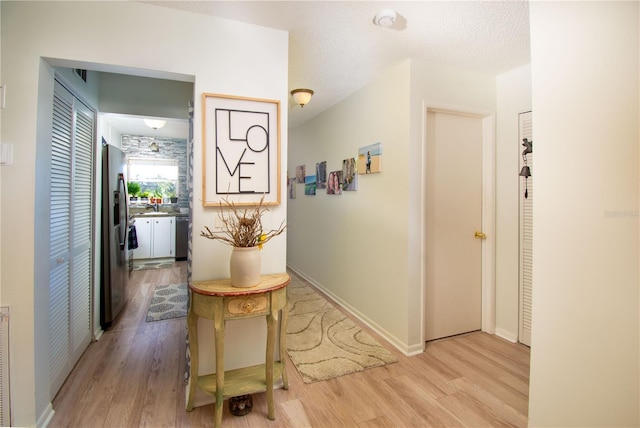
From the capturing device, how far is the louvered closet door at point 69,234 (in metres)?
1.92

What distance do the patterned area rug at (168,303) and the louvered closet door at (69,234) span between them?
29.6 inches

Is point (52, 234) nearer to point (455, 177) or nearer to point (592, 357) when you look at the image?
point (592, 357)

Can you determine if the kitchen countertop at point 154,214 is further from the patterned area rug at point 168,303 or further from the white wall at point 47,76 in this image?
the white wall at point 47,76

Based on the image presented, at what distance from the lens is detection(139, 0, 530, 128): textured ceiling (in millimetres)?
1798

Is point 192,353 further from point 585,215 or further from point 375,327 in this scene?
point 585,215

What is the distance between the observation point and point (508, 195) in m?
2.79

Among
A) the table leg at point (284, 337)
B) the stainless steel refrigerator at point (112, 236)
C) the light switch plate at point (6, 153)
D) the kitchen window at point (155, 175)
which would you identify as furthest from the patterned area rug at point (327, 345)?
the kitchen window at point (155, 175)

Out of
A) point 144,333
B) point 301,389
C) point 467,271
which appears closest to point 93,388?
point 144,333

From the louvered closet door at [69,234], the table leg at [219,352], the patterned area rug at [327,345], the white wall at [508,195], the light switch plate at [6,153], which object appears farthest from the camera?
the white wall at [508,195]

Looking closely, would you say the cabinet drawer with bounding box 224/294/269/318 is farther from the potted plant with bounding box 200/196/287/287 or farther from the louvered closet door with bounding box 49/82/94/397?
the louvered closet door with bounding box 49/82/94/397

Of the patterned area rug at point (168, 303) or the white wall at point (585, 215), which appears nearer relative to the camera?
the white wall at point (585, 215)

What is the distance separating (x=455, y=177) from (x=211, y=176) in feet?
7.18

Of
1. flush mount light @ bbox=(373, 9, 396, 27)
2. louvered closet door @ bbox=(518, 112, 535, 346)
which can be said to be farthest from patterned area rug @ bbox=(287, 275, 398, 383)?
flush mount light @ bbox=(373, 9, 396, 27)

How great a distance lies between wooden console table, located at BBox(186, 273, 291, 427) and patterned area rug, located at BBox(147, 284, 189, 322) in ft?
5.47
